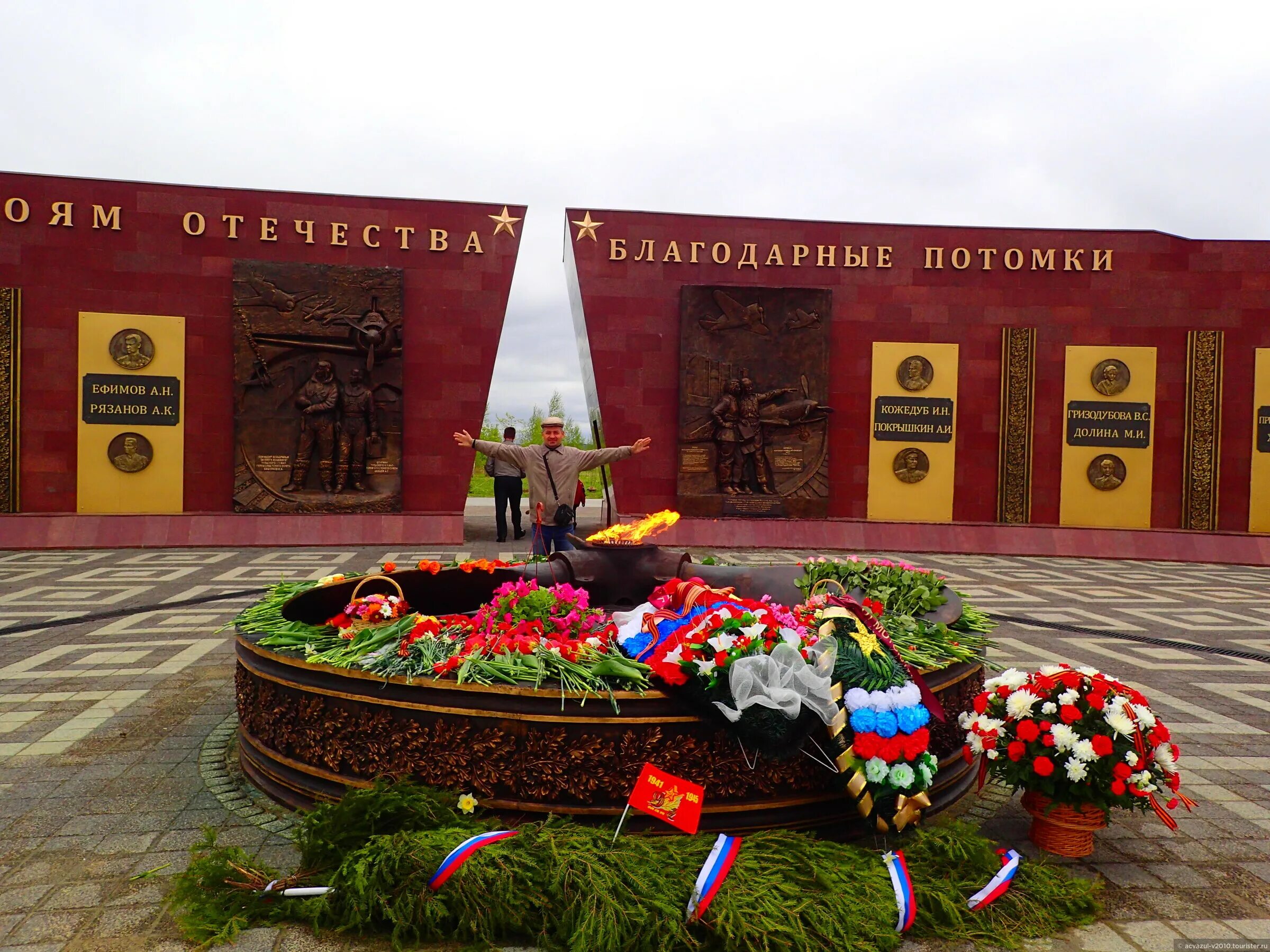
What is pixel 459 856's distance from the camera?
8.49ft

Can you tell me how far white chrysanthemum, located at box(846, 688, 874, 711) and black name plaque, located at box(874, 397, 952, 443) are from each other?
1046cm

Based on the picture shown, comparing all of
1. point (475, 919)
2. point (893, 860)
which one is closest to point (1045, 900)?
point (893, 860)

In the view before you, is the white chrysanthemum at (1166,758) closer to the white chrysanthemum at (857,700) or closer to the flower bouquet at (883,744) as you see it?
the flower bouquet at (883,744)

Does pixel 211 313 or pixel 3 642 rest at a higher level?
A: pixel 211 313

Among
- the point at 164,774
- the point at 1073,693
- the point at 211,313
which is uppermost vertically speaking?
the point at 211,313

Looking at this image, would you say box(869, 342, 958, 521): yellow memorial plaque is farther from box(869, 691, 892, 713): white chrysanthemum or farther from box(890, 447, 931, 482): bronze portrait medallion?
box(869, 691, 892, 713): white chrysanthemum

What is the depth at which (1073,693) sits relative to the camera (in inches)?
119

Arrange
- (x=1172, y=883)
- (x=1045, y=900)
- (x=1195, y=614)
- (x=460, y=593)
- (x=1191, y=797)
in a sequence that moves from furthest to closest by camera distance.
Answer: (x=1195, y=614) → (x=460, y=593) → (x=1191, y=797) → (x=1172, y=883) → (x=1045, y=900)

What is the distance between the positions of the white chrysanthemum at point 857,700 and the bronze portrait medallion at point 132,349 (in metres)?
11.8

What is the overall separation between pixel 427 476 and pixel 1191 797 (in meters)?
10.3

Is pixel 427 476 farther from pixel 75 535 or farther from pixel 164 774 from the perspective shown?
pixel 164 774

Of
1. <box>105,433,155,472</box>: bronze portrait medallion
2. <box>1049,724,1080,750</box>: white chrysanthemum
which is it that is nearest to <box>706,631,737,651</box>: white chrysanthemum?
<box>1049,724,1080,750</box>: white chrysanthemum

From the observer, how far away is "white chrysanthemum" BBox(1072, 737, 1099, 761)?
288cm

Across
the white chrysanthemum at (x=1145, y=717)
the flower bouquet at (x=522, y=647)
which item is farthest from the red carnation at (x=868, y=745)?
the white chrysanthemum at (x=1145, y=717)
